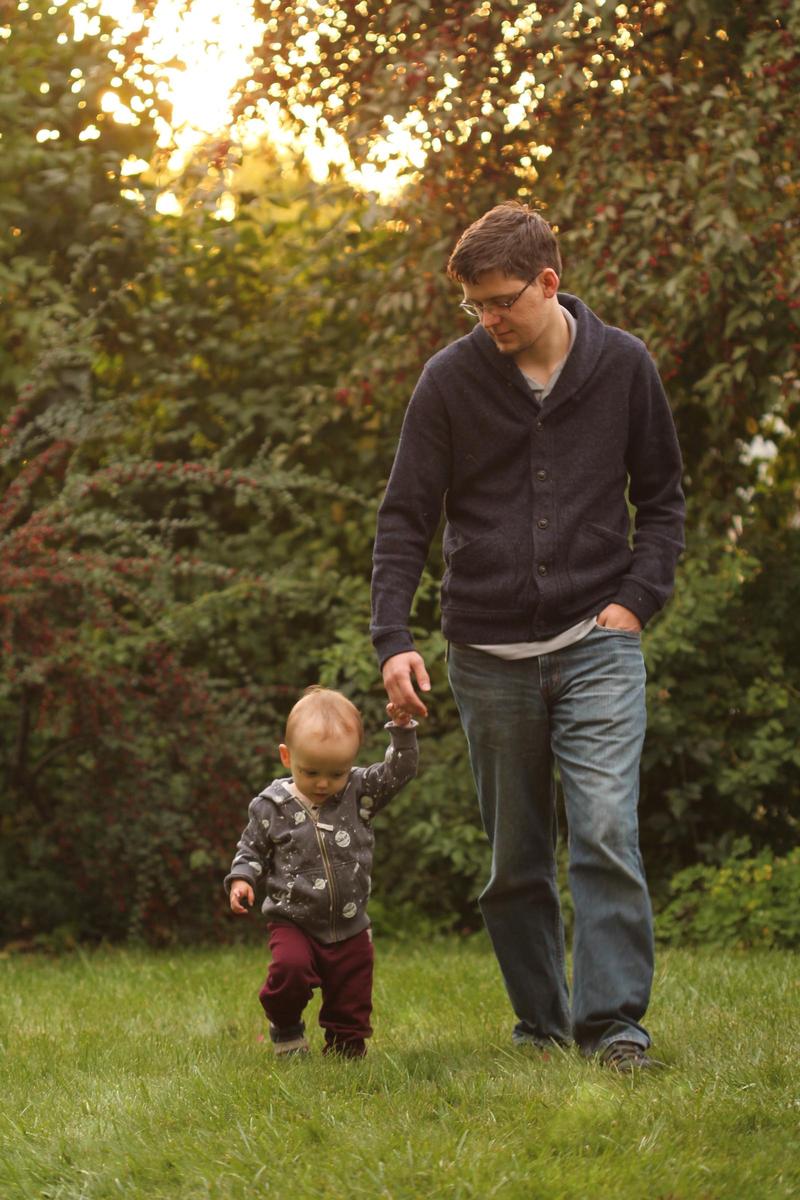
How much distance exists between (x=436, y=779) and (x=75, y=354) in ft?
7.99

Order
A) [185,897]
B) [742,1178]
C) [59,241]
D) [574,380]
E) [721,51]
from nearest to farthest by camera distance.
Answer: [742,1178]
[574,380]
[721,51]
[185,897]
[59,241]

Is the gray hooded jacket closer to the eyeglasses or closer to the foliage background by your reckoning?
the eyeglasses

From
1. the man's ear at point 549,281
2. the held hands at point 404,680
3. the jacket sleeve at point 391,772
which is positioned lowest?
the jacket sleeve at point 391,772

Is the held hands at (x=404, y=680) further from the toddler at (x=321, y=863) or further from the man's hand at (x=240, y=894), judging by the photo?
the man's hand at (x=240, y=894)

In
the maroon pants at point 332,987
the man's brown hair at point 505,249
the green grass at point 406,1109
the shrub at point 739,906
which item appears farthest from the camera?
the shrub at point 739,906

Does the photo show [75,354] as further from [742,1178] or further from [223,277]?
[742,1178]

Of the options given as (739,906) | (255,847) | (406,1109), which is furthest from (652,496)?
(739,906)

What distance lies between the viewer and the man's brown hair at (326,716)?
4.07 metres

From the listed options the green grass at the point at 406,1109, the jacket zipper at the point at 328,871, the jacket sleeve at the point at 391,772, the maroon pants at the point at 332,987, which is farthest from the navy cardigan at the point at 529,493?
the green grass at the point at 406,1109

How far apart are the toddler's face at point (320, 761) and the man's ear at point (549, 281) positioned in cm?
119

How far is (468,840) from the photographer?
6.68m

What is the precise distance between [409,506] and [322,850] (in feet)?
2.94

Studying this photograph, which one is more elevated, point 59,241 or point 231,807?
point 59,241

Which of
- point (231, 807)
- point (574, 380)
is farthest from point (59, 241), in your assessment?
point (574, 380)
